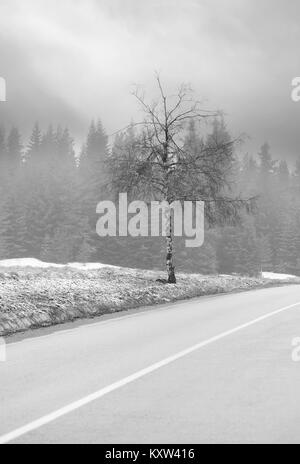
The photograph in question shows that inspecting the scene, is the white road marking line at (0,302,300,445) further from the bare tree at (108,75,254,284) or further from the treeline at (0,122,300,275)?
the treeline at (0,122,300,275)

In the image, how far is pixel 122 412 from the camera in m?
5.80

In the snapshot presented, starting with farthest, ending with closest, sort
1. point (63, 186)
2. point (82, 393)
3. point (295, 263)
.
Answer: point (295, 263) < point (63, 186) < point (82, 393)

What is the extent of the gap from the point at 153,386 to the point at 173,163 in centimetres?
1946

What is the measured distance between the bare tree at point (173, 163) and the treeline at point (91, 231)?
26954 mm

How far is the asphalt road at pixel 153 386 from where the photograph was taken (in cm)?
518

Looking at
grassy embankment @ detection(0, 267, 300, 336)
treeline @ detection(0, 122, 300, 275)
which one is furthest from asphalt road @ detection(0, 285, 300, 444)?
treeline @ detection(0, 122, 300, 275)

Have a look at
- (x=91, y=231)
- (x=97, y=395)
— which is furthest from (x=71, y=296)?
(x=91, y=231)

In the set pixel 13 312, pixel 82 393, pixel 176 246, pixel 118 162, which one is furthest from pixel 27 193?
pixel 82 393

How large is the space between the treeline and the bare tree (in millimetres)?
26954

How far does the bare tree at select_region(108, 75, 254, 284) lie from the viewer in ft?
83.5

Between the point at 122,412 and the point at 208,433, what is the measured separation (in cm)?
106

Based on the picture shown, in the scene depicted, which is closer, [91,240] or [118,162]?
[118,162]

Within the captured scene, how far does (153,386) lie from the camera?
6996 mm

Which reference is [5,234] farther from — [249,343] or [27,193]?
[249,343]
